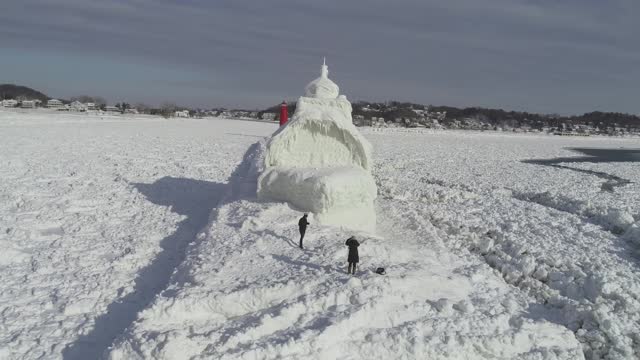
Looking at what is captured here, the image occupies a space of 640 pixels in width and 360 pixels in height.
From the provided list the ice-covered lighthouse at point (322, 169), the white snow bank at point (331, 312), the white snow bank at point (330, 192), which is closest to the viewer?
the white snow bank at point (331, 312)

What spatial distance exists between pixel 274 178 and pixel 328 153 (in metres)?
1.71

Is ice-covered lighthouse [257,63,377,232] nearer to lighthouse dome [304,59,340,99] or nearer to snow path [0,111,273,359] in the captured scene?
lighthouse dome [304,59,340,99]

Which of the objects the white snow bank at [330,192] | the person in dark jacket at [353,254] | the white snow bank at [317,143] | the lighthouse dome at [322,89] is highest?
the lighthouse dome at [322,89]

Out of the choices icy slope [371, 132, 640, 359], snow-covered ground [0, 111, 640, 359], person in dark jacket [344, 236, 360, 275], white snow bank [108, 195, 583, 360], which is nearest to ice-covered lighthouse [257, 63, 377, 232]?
snow-covered ground [0, 111, 640, 359]

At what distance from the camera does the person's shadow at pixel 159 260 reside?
27.2ft

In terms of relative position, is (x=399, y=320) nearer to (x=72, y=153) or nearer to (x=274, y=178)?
(x=274, y=178)

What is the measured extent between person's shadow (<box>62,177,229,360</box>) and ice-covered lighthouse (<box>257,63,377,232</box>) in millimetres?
2529

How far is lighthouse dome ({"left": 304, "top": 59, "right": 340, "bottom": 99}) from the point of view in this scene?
17.0 meters

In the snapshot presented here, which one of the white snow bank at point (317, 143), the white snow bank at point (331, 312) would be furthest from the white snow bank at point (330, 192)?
the white snow bank at point (331, 312)

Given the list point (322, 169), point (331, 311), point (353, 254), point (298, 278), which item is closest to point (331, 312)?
point (331, 311)

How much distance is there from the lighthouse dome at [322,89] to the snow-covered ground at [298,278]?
4.17m

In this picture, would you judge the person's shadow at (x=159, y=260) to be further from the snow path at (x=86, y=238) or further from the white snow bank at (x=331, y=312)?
the white snow bank at (x=331, y=312)

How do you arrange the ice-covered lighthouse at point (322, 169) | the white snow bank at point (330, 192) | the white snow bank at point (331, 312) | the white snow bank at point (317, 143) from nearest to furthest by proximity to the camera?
1. the white snow bank at point (331, 312)
2. the white snow bank at point (330, 192)
3. the ice-covered lighthouse at point (322, 169)
4. the white snow bank at point (317, 143)

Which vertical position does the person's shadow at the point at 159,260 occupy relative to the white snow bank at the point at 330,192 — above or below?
below
